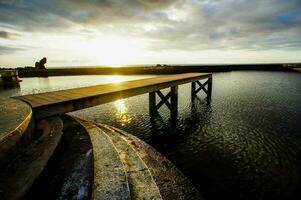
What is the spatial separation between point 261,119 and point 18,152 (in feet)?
42.7

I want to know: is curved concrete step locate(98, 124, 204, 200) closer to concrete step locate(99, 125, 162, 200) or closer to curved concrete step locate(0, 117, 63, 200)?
concrete step locate(99, 125, 162, 200)

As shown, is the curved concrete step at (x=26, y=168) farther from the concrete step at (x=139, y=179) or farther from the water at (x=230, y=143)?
the water at (x=230, y=143)

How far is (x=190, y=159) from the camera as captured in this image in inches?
285

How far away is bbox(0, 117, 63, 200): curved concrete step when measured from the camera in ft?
8.45

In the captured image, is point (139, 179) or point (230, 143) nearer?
point (139, 179)

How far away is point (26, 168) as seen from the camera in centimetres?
308

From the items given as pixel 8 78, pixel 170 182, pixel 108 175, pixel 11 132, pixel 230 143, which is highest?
pixel 8 78

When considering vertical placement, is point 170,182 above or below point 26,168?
below

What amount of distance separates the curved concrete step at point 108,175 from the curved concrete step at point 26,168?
96 cm

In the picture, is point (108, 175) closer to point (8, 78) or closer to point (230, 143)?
point (230, 143)

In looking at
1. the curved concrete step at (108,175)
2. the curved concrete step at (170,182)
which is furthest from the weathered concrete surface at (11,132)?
the curved concrete step at (170,182)

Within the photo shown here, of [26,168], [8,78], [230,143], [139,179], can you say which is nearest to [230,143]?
[230,143]

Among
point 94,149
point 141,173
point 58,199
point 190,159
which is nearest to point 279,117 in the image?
point 190,159

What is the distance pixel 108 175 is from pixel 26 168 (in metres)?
1.42
